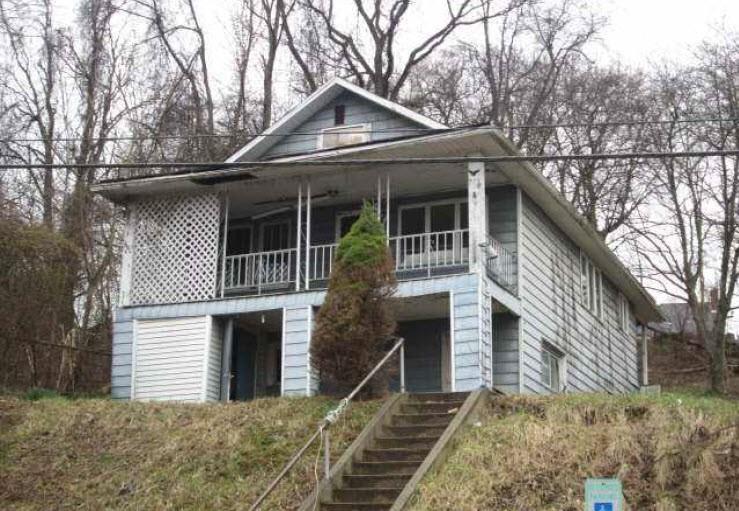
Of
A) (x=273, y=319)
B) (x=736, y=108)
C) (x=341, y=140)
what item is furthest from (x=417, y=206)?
(x=736, y=108)

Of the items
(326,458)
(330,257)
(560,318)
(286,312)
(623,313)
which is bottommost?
(326,458)

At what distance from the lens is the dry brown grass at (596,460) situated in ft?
42.9

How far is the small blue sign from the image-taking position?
372 inches

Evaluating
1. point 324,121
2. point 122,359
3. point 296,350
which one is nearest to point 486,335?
point 296,350

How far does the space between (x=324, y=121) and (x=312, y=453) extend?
9.67 m

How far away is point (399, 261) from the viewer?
22078 mm

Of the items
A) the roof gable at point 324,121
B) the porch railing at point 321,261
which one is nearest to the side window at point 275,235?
the porch railing at point 321,261

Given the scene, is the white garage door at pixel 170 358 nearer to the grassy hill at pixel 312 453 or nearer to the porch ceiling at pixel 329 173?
the grassy hill at pixel 312 453

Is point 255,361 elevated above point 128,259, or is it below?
below

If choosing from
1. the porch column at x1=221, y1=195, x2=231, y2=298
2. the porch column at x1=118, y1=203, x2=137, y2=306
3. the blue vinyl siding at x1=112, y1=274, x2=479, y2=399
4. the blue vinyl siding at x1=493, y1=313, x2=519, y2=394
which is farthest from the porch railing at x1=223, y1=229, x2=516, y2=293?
the porch column at x1=118, y1=203, x2=137, y2=306

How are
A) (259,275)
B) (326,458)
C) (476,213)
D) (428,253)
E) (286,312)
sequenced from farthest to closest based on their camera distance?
(259,275), (286,312), (428,253), (476,213), (326,458)

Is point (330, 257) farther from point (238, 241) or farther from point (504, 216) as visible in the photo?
point (504, 216)

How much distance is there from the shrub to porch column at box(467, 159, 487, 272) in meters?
2.12

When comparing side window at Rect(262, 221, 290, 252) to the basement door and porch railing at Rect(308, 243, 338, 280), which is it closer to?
porch railing at Rect(308, 243, 338, 280)
